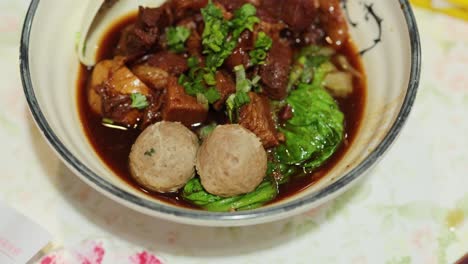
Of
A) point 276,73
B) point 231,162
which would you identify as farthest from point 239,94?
point 231,162

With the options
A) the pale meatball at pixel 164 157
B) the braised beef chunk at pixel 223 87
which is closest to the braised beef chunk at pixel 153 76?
the braised beef chunk at pixel 223 87

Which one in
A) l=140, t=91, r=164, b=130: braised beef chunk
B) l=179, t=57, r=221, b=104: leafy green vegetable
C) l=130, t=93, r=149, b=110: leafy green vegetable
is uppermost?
l=179, t=57, r=221, b=104: leafy green vegetable

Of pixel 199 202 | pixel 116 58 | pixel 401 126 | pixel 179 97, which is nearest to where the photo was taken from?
pixel 401 126

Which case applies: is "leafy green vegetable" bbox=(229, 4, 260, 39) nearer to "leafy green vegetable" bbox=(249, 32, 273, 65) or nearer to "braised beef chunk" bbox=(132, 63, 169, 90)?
"leafy green vegetable" bbox=(249, 32, 273, 65)

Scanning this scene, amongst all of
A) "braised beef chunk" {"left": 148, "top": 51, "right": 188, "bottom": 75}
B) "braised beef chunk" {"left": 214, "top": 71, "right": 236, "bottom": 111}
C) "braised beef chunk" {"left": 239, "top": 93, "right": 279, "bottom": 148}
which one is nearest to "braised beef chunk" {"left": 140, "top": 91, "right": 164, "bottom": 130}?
"braised beef chunk" {"left": 148, "top": 51, "right": 188, "bottom": 75}

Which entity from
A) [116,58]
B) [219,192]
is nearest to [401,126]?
[219,192]

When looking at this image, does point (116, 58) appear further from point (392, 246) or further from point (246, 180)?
point (392, 246)
